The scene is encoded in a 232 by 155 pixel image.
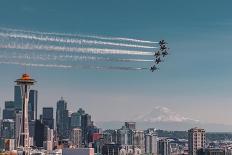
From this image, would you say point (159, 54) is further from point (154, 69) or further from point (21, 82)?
point (21, 82)

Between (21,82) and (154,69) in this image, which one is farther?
(21,82)

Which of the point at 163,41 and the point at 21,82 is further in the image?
the point at 21,82

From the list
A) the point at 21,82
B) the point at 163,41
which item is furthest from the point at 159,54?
the point at 21,82

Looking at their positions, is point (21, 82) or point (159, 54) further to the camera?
point (21, 82)

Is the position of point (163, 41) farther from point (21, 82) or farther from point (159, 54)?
point (21, 82)

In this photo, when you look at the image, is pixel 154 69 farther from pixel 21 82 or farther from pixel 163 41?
pixel 21 82
